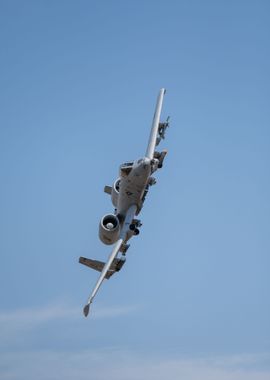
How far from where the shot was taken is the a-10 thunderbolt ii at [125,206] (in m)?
71.8

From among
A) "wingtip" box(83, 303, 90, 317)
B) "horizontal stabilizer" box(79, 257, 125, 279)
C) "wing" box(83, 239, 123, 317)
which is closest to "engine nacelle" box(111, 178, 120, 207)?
"wing" box(83, 239, 123, 317)

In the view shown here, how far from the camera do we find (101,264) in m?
76.3

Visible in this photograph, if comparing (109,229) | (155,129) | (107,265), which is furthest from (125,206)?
(155,129)

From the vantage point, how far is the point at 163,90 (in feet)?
289

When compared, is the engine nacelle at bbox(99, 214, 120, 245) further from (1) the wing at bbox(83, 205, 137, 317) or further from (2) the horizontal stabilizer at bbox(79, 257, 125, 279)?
(2) the horizontal stabilizer at bbox(79, 257, 125, 279)

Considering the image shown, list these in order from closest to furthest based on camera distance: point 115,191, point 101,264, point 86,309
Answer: point 86,309 < point 101,264 < point 115,191

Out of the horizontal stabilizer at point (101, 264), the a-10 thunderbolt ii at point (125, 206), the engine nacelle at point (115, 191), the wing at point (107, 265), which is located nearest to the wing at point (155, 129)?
the a-10 thunderbolt ii at point (125, 206)

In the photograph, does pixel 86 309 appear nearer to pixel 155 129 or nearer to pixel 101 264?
pixel 101 264

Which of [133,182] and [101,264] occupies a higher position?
[133,182]

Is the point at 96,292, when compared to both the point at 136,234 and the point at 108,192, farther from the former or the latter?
the point at 108,192

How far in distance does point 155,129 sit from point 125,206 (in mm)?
11156

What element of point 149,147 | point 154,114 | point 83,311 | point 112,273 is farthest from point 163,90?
point 83,311

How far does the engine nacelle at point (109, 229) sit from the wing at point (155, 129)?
7.91 metres

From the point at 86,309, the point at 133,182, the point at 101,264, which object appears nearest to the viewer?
the point at 86,309
